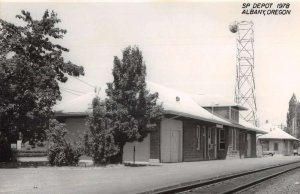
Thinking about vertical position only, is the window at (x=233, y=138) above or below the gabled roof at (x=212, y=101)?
below

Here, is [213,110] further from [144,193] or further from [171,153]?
[144,193]

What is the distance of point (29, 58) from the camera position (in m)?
24.3

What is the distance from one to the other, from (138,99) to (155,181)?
900cm

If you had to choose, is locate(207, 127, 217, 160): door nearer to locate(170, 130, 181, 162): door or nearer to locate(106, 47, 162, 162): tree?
locate(170, 130, 181, 162): door

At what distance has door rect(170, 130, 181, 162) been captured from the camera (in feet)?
107

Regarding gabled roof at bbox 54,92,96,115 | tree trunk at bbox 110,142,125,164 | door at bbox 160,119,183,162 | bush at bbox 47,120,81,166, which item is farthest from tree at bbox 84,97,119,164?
door at bbox 160,119,183,162

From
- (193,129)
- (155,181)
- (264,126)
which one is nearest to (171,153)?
(193,129)

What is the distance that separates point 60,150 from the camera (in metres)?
23.7

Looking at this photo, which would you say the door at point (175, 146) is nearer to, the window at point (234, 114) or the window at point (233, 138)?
the window at point (234, 114)

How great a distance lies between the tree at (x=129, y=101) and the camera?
2553cm

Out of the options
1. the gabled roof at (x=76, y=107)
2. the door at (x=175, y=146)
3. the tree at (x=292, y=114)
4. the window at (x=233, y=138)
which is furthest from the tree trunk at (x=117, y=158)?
the tree at (x=292, y=114)

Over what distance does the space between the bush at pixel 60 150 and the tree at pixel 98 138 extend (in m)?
0.67

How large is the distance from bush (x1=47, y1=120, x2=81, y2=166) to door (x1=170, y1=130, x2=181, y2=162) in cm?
974

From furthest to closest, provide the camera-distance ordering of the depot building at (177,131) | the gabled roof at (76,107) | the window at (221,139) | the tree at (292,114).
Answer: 1. the tree at (292,114)
2. the window at (221,139)
3. the gabled roof at (76,107)
4. the depot building at (177,131)
